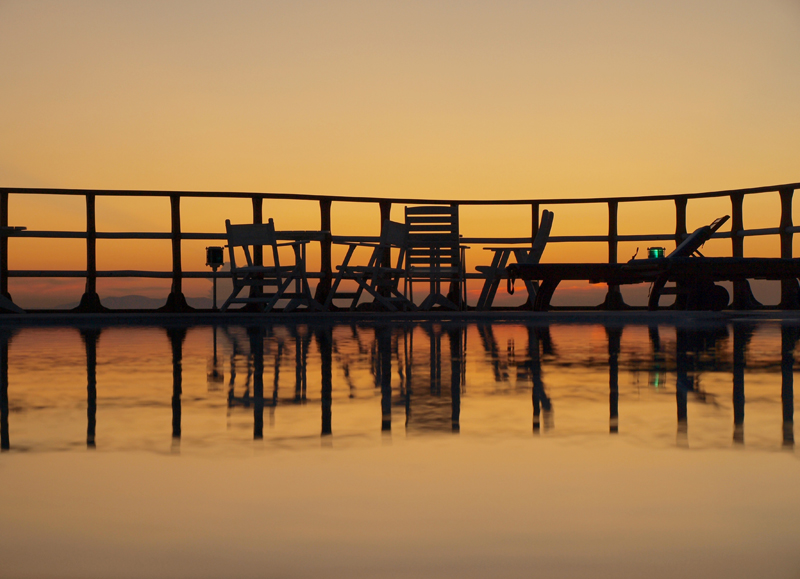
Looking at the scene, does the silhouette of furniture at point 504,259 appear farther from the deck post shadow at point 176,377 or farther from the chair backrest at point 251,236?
the deck post shadow at point 176,377

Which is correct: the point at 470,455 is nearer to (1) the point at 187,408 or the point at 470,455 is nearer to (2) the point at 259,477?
(2) the point at 259,477

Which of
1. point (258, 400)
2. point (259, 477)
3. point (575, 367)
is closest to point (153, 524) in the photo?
point (259, 477)

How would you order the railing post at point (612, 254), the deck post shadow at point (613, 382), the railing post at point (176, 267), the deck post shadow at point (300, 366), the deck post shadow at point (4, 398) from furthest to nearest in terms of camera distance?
the railing post at point (612, 254)
the railing post at point (176, 267)
the deck post shadow at point (300, 366)
the deck post shadow at point (613, 382)
the deck post shadow at point (4, 398)

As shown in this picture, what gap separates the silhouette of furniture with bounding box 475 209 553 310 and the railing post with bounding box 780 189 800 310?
2320 mm

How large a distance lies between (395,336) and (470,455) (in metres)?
3.81

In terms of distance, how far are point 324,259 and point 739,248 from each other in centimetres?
416

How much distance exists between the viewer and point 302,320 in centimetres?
751

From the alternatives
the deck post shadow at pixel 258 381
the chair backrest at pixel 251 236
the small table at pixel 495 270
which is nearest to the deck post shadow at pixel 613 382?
the deck post shadow at pixel 258 381

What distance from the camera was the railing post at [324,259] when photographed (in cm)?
895

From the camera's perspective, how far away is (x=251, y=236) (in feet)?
26.5

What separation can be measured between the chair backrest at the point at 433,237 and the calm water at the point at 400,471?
497 centimetres

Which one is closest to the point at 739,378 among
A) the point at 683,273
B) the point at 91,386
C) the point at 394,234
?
the point at 91,386

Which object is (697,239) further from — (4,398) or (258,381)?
(4,398)

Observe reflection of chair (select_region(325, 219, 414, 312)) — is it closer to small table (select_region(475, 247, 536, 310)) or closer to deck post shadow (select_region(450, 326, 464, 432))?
small table (select_region(475, 247, 536, 310))
